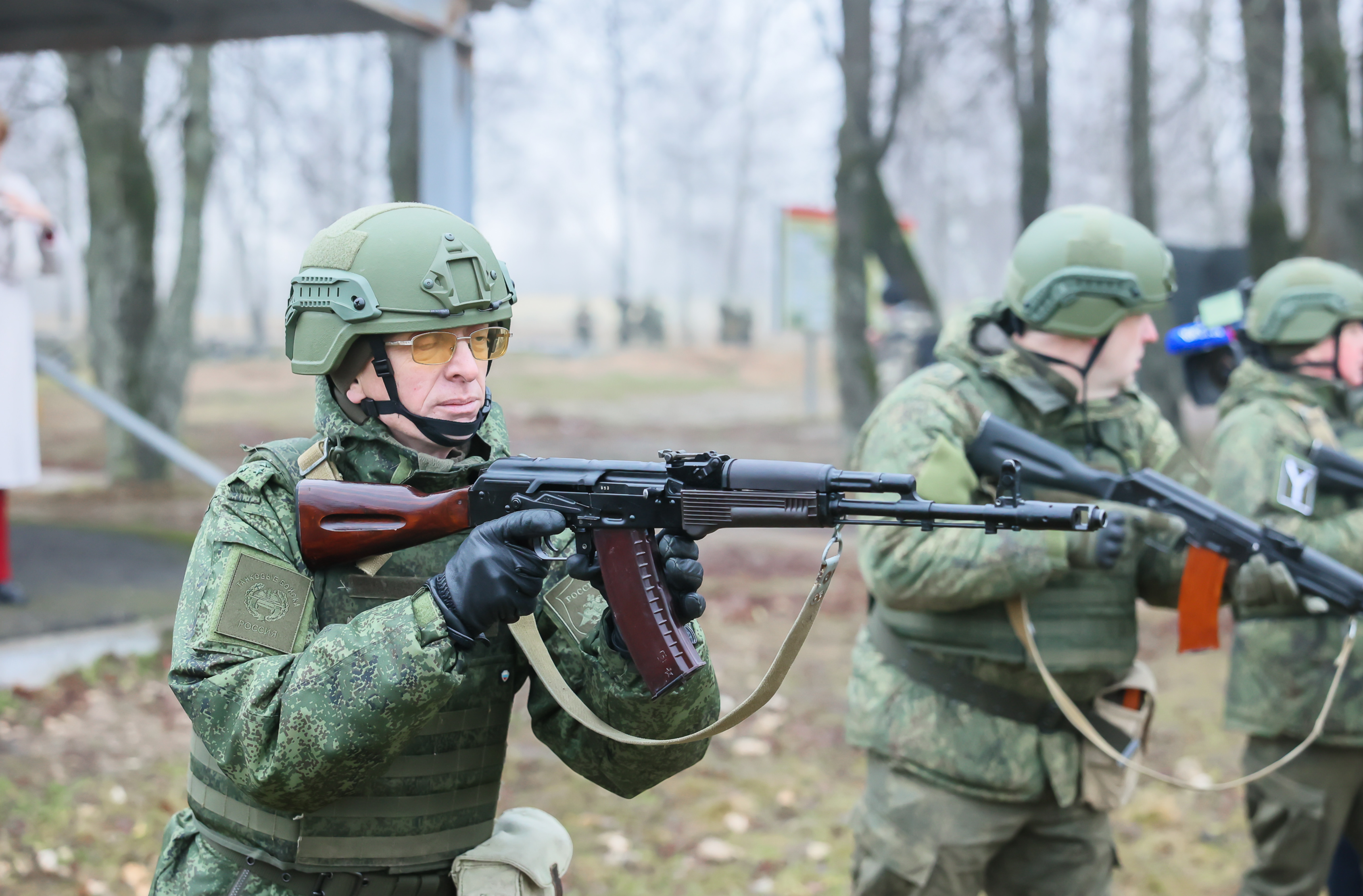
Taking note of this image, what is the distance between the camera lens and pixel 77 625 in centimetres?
613

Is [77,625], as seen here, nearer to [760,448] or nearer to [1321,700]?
[1321,700]

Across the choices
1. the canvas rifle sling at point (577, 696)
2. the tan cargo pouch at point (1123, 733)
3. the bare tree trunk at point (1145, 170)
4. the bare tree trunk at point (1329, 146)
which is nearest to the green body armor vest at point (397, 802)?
the canvas rifle sling at point (577, 696)

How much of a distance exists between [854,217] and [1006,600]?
9.85 m

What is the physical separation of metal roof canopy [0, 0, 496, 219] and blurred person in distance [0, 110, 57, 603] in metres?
1.66

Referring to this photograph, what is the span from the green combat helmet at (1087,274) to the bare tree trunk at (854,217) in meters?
9.13

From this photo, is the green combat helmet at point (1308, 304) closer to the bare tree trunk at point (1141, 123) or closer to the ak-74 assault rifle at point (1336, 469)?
the ak-74 assault rifle at point (1336, 469)

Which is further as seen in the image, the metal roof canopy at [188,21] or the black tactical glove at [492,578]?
the metal roof canopy at [188,21]

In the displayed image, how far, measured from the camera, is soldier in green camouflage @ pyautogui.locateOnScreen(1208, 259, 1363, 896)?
402 cm

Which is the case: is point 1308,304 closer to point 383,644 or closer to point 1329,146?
point 383,644

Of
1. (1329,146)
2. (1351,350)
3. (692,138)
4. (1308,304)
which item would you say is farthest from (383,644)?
(692,138)

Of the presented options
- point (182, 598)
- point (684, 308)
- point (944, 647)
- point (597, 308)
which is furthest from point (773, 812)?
point (597, 308)

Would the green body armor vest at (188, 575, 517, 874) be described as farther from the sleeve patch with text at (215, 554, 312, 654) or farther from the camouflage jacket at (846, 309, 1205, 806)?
the camouflage jacket at (846, 309, 1205, 806)

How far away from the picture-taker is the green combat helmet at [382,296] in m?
2.34

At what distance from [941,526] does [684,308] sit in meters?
44.6
